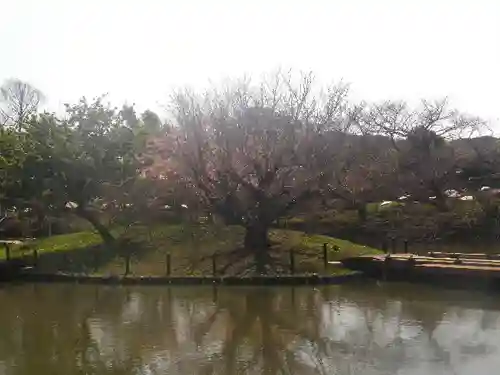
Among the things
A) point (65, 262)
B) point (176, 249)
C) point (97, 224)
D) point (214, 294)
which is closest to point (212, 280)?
point (214, 294)

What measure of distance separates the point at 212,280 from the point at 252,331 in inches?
303

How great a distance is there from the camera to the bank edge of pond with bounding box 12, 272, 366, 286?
2186 cm

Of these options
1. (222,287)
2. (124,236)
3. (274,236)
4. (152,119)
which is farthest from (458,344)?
(152,119)

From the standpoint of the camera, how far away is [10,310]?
1892 centimetres

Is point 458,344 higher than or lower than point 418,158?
lower

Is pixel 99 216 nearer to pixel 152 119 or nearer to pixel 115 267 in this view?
pixel 115 267

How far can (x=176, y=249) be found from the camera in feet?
88.0

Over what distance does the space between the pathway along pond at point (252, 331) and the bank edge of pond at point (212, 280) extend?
670mm

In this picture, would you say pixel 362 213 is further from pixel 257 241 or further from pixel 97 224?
pixel 97 224

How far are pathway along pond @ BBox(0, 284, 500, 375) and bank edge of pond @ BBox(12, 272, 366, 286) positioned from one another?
0.67 metres

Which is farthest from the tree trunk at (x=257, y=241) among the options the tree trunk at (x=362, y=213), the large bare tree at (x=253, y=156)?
the tree trunk at (x=362, y=213)

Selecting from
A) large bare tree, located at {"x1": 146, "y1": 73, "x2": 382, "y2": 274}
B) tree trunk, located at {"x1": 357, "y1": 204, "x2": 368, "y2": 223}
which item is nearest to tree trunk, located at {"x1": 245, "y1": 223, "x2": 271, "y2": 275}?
large bare tree, located at {"x1": 146, "y1": 73, "x2": 382, "y2": 274}

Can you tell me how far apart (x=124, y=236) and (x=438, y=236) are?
16491mm

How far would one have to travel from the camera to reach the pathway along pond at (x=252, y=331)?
1185 cm
